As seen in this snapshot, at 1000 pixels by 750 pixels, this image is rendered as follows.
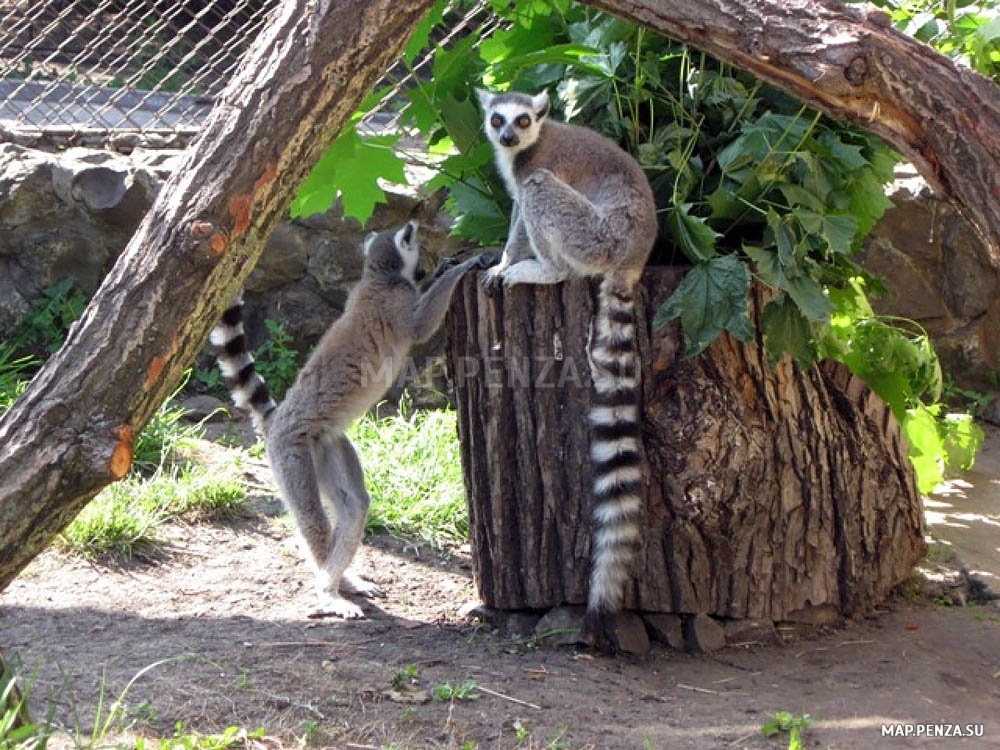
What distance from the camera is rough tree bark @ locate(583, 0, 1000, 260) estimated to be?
3.37 meters

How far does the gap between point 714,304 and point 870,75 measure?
110 cm

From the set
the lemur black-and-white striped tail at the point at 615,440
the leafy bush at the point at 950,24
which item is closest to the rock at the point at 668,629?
the lemur black-and-white striped tail at the point at 615,440

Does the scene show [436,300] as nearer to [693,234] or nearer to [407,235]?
[407,235]

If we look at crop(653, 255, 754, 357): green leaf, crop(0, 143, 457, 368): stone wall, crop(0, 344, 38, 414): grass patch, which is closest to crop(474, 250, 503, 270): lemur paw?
crop(653, 255, 754, 357): green leaf

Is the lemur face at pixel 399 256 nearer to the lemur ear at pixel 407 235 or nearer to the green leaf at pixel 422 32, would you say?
the lemur ear at pixel 407 235

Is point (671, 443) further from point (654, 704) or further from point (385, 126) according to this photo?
point (385, 126)

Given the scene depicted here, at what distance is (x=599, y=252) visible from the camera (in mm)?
4586

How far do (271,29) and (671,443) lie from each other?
2185 mm

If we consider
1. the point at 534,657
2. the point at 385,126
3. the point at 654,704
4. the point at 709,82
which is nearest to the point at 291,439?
the point at 534,657

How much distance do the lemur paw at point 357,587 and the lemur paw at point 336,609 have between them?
0.61 ft

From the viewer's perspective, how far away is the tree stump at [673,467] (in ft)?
15.0

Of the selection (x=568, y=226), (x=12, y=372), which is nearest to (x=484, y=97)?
(x=568, y=226)

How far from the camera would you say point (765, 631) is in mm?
4863

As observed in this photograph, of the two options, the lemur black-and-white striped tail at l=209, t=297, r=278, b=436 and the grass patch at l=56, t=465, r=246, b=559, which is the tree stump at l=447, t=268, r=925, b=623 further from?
the grass patch at l=56, t=465, r=246, b=559
